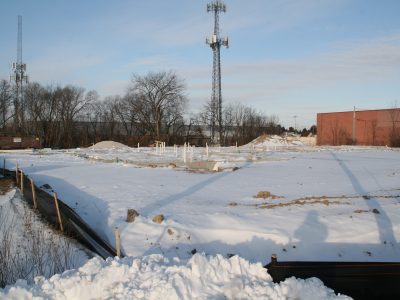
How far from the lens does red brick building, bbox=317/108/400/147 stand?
54.2 meters

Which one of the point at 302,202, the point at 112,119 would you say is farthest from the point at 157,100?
the point at 302,202

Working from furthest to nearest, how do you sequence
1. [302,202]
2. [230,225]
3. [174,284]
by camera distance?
1. [302,202]
2. [230,225]
3. [174,284]

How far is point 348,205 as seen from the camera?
11.5 meters

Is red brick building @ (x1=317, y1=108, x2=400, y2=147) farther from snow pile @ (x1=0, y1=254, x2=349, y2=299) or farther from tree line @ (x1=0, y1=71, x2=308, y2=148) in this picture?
snow pile @ (x1=0, y1=254, x2=349, y2=299)

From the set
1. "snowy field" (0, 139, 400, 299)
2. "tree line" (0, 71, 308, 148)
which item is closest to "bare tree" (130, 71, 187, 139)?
"tree line" (0, 71, 308, 148)

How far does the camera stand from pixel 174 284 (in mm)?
4680

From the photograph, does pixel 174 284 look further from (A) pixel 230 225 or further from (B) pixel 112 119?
(B) pixel 112 119

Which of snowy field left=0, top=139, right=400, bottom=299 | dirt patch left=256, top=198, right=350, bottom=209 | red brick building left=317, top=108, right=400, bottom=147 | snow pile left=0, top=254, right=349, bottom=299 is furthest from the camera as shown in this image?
red brick building left=317, top=108, right=400, bottom=147

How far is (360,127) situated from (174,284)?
57.9 metres

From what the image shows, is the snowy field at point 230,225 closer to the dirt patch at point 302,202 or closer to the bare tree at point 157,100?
the dirt patch at point 302,202

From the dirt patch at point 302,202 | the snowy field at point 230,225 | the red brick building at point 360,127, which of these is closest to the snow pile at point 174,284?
the snowy field at point 230,225

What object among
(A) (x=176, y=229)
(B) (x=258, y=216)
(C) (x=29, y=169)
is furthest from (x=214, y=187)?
(C) (x=29, y=169)

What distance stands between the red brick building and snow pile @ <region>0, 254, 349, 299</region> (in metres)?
52.7

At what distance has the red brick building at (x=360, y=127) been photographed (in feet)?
178
